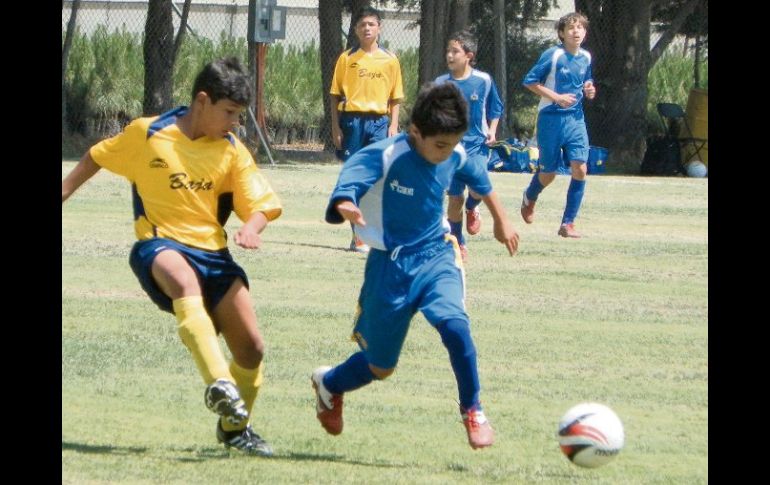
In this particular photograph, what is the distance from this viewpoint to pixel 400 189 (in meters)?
6.53

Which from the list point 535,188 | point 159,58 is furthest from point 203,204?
point 159,58

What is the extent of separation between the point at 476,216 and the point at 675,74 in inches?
676

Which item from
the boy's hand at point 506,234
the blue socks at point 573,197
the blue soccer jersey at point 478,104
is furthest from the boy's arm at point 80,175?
the blue socks at point 573,197

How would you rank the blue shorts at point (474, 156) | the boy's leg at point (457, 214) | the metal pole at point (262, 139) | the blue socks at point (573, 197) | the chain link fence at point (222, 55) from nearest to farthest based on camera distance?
the blue shorts at point (474, 156) < the boy's leg at point (457, 214) < the blue socks at point (573, 197) < the metal pole at point (262, 139) < the chain link fence at point (222, 55)

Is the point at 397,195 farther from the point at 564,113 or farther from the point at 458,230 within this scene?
the point at 564,113

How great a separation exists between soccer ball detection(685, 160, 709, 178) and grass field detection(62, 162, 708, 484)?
1041 cm

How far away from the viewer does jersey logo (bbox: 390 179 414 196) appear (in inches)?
257

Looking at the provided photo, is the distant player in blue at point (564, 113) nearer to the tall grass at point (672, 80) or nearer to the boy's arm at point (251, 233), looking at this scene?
the boy's arm at point (251, 233)

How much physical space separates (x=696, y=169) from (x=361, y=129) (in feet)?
39.8

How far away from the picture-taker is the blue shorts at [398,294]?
251 inches

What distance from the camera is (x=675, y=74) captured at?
30.6 meters

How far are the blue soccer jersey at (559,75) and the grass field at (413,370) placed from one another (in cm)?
128

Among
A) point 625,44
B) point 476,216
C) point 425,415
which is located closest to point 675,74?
point 625,44
